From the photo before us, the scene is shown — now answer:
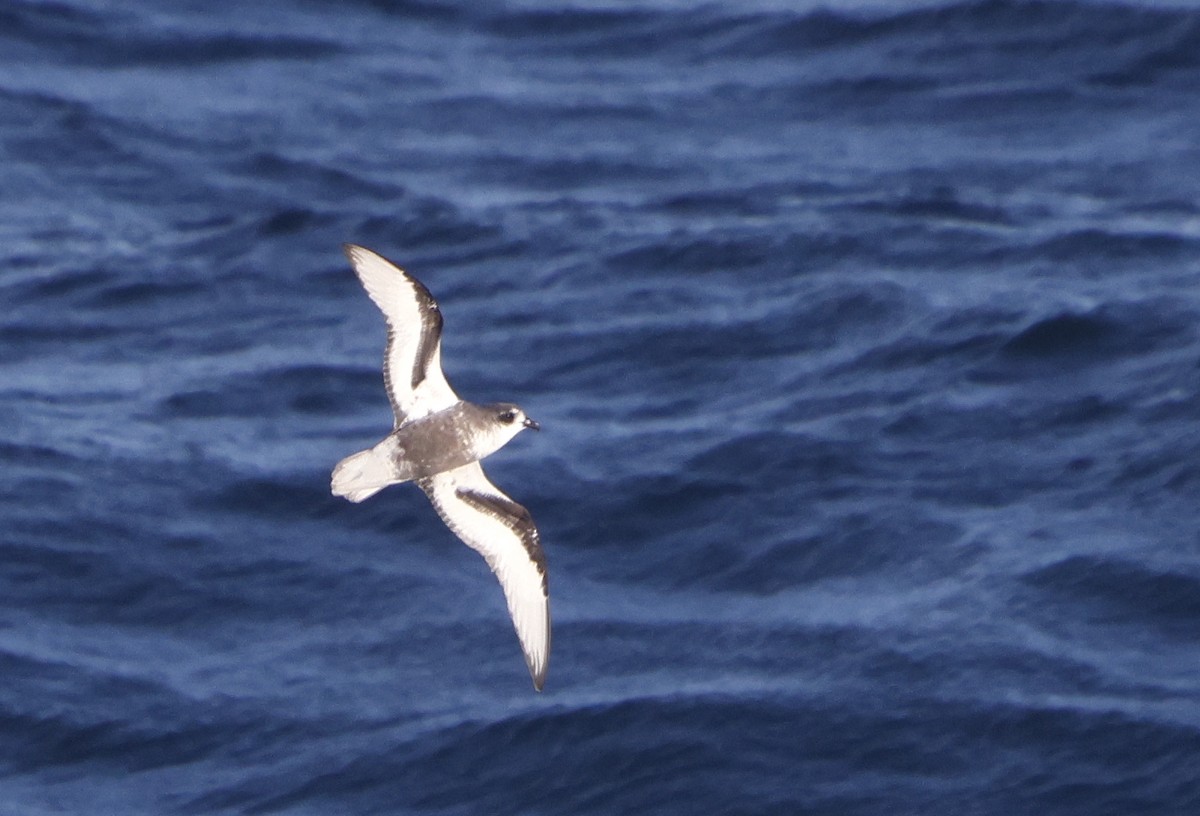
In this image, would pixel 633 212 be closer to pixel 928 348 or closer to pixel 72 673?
pixel 928 348

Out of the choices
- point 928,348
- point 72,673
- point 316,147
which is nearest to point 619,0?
point 316,147

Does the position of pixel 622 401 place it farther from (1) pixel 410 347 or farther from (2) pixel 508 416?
(2) pixel 508 416

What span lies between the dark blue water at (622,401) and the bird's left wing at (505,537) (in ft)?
18.9

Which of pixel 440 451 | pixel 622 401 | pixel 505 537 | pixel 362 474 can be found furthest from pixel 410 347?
pixel 622 401

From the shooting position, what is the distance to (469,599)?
23.6 meters

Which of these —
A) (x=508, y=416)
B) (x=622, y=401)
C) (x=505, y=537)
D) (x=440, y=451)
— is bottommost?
(x=505, y=537)

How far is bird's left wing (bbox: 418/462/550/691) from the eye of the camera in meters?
14.5

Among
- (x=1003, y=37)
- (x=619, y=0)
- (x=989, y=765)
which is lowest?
(x=989, y=765)

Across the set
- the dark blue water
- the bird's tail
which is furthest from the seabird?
the dark blue water

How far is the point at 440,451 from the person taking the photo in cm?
1342

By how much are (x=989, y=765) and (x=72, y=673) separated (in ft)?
34.0

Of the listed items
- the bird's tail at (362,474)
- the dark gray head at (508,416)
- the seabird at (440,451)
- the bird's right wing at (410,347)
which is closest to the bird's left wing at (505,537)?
the seabird at (440,451)

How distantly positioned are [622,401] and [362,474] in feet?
44.9

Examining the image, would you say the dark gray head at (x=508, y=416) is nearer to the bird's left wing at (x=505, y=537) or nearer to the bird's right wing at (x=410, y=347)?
the bird's right wing at (x=410, y=347)
